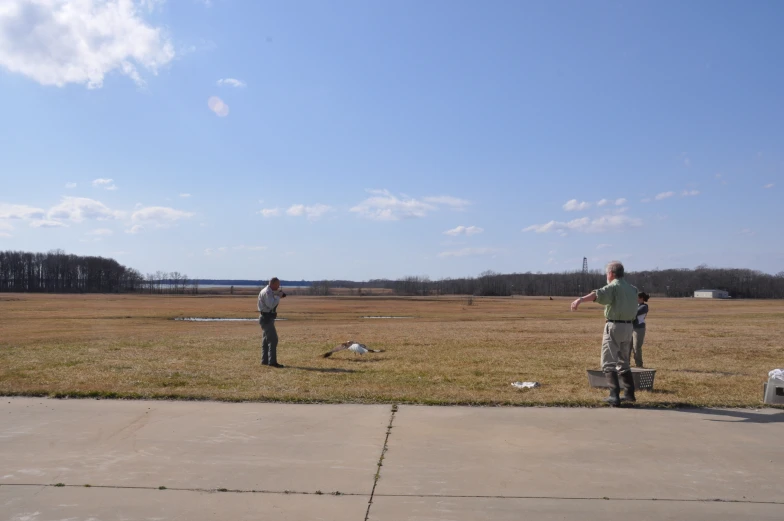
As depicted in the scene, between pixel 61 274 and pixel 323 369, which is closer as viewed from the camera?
pixel 323 369

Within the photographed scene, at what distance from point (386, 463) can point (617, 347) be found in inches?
167

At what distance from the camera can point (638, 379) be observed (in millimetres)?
9492

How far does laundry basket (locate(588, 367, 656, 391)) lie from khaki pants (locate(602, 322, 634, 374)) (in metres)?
1.10

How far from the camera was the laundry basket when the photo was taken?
31.0 ft

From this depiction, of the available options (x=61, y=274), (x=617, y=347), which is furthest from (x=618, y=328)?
(x=61, y=274)

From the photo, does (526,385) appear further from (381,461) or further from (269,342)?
(269,342)

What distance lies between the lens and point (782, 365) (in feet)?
43.6

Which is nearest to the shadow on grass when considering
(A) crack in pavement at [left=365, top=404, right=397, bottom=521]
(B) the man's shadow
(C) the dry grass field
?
(C) the dry grass field

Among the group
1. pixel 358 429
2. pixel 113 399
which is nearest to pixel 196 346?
pixel 113 399

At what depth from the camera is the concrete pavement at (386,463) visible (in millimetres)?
4559

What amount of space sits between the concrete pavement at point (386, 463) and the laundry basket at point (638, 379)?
5.23 feet

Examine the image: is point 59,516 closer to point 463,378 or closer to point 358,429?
point 358,429

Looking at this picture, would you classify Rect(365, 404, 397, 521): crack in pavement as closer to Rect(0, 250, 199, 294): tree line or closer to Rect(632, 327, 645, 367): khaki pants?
Rect(632, 327, 645, 367): khaki pants

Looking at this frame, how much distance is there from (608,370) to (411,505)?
14.8 ft
